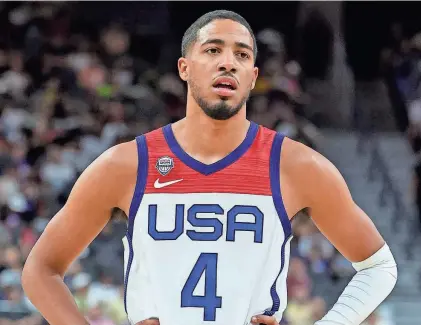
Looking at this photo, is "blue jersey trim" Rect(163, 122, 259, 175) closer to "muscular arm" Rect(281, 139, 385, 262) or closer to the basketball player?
the basketball player

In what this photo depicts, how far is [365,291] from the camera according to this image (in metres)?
3.71

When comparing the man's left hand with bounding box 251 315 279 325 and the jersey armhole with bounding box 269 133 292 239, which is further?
the jersey armhole with bounding box 269 133 292 239

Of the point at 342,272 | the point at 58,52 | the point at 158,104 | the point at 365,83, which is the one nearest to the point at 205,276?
the point at 342,272

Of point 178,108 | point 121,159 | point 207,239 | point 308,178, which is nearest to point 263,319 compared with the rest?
point 207,239

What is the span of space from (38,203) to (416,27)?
6755mm

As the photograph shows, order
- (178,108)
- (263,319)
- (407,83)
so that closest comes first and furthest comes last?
(263,319)
(178,108)
(407,83)

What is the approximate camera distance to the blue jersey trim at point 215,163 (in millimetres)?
3688

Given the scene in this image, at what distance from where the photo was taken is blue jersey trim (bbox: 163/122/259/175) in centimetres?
369

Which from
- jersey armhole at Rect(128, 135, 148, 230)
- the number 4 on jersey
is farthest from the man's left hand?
jersey armhole at Rect(128, 135, 148, 230)

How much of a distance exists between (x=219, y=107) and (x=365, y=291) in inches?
34.5

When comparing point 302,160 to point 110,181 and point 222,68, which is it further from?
point 110,181

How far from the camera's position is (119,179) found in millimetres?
3684

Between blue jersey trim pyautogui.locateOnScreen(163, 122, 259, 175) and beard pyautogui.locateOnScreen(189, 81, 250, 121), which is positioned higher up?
beard pyautogui.locateOnScreen(189, 81, 250, 121)

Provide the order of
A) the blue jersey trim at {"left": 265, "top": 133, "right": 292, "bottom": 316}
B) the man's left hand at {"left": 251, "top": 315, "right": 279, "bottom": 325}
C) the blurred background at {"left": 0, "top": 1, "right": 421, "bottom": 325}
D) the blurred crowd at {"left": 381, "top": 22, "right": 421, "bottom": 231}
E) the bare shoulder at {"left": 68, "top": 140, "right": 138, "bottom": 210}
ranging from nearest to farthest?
the man's left hand at {"left": 251, "top": 315, "right": 279, "bottom": 325} < the blue jersey trim at {"left": 265, "top": 133, "right": 292, "bottom": 316} < the bare shoulder at {"left": 68, "top": 140, "right": 138, "bottom": 210} < the blurred background at {"left": 0, "top": 1, "right": 421, "bottom": 325} < the blurred crowd at {"left": 381, "top": 22, "right": 421, "bottom": 231}
